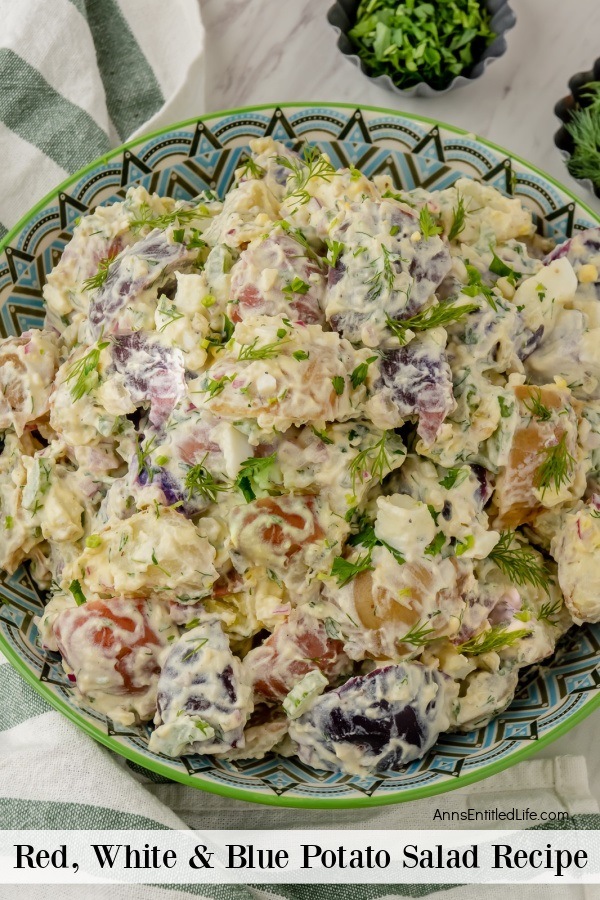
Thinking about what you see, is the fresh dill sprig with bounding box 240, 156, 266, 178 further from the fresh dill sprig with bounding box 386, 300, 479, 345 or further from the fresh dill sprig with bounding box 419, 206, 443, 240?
the fresh dill sprig with bounding box 386, 300, 479, 345

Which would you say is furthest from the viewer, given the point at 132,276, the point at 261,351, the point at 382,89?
the point at 382,89

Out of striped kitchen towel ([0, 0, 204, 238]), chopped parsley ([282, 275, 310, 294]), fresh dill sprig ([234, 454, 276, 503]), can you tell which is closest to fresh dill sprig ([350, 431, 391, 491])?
fresh dill sprig ([234, 454, 276, 503])

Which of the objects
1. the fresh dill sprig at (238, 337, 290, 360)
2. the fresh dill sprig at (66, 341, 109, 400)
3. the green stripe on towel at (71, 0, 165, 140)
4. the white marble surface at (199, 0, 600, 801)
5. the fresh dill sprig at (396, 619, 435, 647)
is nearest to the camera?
the fresh dill sprig at (238, 337, 290, 360)

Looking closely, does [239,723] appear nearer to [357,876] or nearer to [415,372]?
[357,876]

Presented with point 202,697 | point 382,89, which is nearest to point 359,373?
point 202,697

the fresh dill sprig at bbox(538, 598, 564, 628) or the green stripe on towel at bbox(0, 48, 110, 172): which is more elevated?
the green stripe on towel at bbox(0, 48, 110, 172)

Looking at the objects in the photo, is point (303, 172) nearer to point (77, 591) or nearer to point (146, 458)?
point (146, 458)
